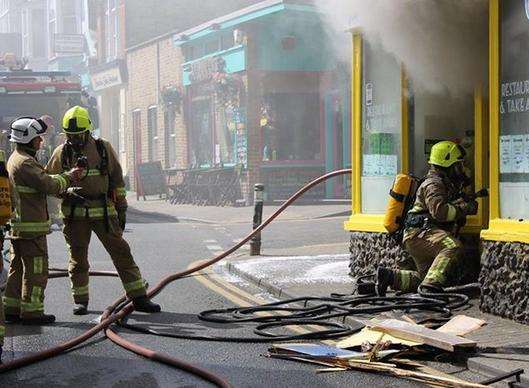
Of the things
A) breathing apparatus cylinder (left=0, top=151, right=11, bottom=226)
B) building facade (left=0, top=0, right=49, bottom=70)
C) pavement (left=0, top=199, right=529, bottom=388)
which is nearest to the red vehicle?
pavement (left=0, top=199, right=529, bottom=388)

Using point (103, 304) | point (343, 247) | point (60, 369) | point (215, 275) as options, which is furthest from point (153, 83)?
point (60, 369)

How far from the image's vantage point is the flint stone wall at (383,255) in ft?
31.4

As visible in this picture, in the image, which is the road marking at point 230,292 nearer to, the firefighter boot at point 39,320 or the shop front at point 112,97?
the firefighter boot at point 39,320

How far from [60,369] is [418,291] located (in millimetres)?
3455

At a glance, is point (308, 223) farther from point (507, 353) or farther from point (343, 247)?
point (507, 353)

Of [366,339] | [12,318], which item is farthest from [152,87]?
[366,339]

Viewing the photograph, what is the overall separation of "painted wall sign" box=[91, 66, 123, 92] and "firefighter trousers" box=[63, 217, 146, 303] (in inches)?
1063

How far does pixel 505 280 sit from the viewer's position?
7730mm

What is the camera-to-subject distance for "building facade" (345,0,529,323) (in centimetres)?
777

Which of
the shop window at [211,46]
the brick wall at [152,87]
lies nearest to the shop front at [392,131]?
the shop window at [211,46]

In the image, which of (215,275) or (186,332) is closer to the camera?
(186,332)

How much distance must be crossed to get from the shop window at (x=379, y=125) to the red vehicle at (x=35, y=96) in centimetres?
1161

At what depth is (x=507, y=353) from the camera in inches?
258

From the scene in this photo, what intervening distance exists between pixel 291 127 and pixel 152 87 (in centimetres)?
812
